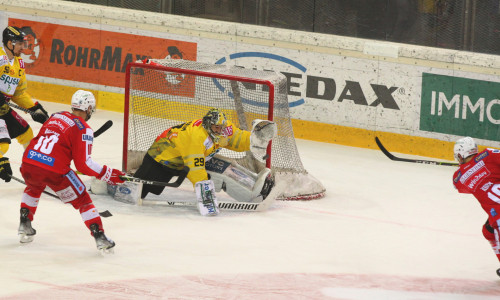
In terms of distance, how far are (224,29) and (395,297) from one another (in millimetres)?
4768

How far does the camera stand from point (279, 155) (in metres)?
7.50

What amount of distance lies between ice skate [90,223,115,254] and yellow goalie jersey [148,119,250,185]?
116 cm

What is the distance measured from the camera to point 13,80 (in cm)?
740

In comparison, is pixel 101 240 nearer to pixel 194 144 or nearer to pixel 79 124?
pixel 79 124

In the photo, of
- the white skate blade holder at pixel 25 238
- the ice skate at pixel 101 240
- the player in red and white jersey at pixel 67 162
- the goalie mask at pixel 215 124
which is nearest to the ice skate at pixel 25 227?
the white skate blade holder at pixel 25 238

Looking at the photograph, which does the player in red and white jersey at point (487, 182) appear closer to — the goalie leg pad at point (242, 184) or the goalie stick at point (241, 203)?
the goalie stick at point (241, 203)

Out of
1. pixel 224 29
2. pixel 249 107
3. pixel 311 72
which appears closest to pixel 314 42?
pixel 311 72

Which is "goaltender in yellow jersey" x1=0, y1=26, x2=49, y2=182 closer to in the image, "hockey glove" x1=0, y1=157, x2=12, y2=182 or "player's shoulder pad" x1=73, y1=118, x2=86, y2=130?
"hockey glove" x1=0, y1=157, x2=12, y2=182

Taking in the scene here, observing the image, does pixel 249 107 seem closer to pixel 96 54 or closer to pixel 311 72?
pixel 311 72

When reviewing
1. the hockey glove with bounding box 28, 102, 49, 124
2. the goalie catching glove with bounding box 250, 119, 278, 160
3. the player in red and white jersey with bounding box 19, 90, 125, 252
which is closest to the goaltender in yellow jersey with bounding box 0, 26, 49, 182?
the hockey glove with bounding box 28, 102, 49, 124

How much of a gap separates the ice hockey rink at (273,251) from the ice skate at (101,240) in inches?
3.1

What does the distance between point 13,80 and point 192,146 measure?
62.0 inches

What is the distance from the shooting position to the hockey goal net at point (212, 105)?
24.6 ft

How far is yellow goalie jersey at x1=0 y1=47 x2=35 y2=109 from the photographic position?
24.0ft
